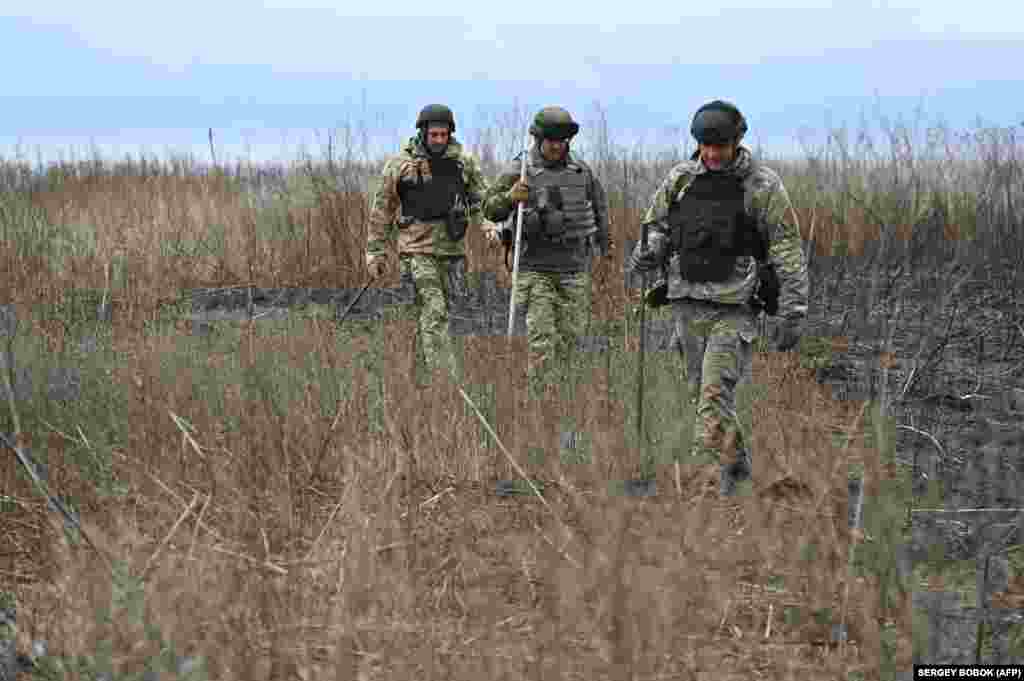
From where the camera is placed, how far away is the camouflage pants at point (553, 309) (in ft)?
26.7

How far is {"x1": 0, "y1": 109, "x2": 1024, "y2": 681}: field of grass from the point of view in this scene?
3070 millimetres

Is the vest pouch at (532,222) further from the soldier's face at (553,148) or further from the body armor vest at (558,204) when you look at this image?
the soldier's face at (553,148)

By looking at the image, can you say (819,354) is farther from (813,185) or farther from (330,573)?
(330,573)

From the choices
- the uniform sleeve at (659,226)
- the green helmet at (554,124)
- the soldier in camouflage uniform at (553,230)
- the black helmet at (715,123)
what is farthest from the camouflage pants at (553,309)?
the black helmet at (715,123)

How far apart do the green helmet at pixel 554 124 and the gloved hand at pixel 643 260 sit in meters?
1.88

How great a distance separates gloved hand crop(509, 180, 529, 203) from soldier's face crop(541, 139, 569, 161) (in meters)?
0.23

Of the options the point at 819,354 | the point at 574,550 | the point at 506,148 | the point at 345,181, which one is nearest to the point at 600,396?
the point at 574,550

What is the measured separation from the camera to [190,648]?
335 cm

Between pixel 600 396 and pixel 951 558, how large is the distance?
1879 millimetres

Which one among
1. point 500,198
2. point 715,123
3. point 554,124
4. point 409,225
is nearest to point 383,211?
point 409,225

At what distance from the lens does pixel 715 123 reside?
5.65 meters

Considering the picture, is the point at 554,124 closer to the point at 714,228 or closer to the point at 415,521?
the point at 714,228

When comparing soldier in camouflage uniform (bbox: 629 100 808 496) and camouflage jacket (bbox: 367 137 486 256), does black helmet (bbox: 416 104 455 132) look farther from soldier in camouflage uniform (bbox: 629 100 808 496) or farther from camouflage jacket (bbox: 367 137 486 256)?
soldier in camouflage uniform (bbox: 629 100 808 496)

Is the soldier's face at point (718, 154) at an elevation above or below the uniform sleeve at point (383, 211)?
above
